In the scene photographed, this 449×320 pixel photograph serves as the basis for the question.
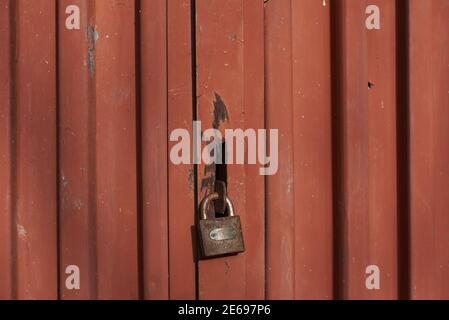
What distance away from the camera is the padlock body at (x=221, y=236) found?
1.43m

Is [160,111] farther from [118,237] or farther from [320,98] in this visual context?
[320,98]

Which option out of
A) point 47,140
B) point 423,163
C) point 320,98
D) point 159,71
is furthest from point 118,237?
point 423,163

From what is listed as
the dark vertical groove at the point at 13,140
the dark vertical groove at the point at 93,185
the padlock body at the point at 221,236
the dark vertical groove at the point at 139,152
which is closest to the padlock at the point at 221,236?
the padlock body at the point at 221,236

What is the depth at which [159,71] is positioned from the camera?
4.81ft

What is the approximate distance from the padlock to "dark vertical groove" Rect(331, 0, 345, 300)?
30 centimetres

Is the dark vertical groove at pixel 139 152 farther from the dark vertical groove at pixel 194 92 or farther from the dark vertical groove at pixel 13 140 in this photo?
the dark vertical groove at pixel 13 140

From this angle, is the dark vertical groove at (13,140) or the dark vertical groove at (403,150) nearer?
the dark vertical groove at (13,140)

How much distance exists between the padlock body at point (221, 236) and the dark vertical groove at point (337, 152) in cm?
31

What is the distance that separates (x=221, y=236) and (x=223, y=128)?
29cm

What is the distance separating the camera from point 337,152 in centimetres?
158

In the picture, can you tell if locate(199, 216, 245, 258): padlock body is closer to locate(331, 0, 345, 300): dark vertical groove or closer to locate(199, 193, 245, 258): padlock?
locate(199, 193, 245, 258): padlock

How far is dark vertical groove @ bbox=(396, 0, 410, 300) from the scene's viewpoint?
1599 mm

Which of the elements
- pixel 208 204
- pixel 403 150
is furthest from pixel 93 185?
pixel 403 150

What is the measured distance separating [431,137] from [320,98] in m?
0.35
